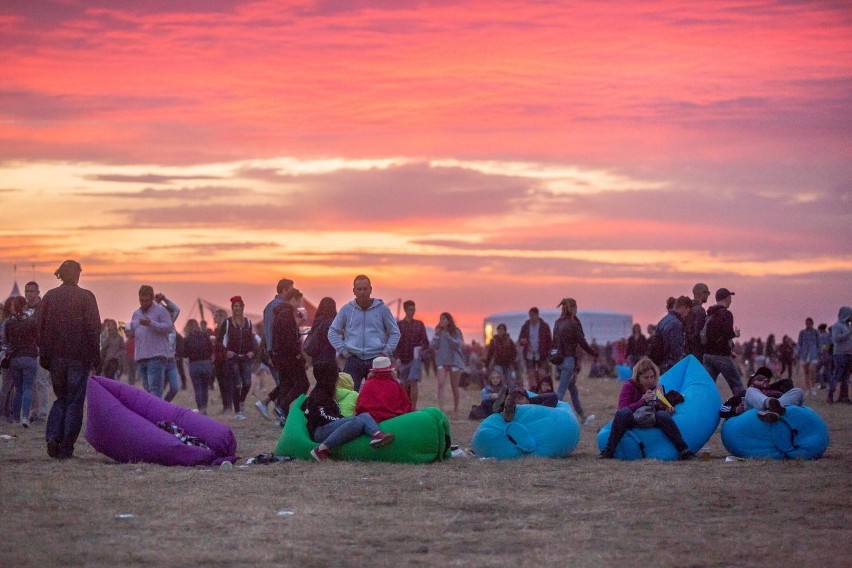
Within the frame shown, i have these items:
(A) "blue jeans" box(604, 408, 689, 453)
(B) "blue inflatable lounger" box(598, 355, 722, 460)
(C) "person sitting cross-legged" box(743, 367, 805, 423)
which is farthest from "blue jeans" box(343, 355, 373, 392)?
(C) "person sitting cross-legged" box(743, 367, 805, 423)

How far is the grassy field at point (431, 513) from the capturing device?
838 centimetres

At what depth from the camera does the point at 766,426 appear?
46.3 ft

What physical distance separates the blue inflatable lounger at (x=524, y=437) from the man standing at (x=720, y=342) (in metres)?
3.66

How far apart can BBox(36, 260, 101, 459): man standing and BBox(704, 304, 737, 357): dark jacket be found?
7.87 meters

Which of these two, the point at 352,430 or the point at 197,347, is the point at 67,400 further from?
the point at 197,347

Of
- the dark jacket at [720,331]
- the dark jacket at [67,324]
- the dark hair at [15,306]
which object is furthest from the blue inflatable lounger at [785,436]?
the dark hair at [15,306]

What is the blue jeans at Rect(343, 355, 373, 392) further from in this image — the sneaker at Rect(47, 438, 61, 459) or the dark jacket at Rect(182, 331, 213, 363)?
the dark jacket at Rect(182, 331, 213, 363)

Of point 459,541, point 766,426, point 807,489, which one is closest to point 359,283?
point 766,426

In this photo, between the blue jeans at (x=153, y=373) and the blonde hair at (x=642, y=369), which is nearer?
the blonde hair at (x=642, y=369)

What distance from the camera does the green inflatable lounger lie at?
13.6 m

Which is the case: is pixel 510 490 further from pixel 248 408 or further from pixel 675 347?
pixel 248 408

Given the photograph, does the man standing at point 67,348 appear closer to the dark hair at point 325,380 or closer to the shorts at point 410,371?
the dark hair at point 325,380

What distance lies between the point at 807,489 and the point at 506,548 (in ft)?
12.8

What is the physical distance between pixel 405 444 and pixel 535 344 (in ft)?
39.7
